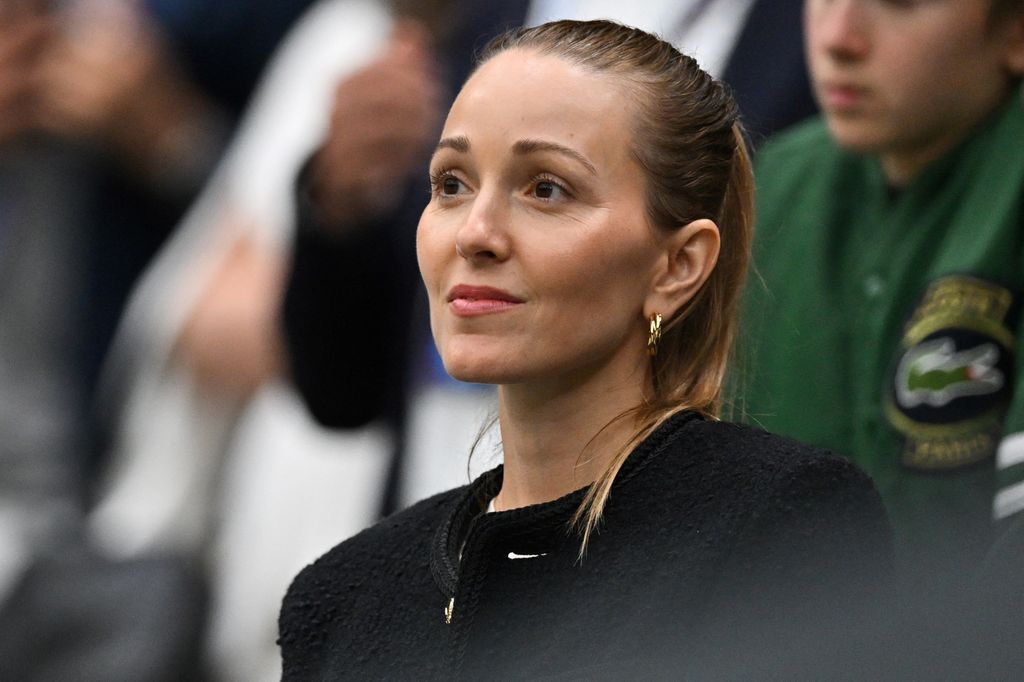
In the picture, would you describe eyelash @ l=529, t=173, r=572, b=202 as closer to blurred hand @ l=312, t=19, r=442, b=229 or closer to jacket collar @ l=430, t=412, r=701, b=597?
jacket collar @ l=430, t=412, r=701, b=597

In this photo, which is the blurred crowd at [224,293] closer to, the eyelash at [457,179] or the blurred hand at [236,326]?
the blurred hand at [236,326]

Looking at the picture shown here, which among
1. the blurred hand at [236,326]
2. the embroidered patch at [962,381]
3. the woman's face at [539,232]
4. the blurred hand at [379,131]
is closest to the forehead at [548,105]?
the woman's face at [539,232]

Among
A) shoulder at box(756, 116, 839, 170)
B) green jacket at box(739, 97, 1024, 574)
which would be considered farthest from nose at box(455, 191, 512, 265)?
shoulder at box(756, 116, 839, 170)

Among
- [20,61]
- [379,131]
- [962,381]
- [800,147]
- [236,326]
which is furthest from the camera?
[20,61]

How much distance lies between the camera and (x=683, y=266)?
4.92 feet

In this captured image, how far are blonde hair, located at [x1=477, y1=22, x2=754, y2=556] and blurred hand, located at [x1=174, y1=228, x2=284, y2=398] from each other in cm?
179

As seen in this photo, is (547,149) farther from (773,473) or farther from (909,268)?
(909,268)

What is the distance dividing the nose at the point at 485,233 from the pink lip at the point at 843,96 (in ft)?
3.22

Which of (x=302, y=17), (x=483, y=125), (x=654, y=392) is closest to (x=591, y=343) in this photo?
(x=654, y=392)

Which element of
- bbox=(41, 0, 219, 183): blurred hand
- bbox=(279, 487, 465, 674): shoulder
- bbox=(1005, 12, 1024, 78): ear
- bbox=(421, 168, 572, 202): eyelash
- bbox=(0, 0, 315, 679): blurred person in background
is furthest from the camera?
bbox=(41, 0, 219, 183): blurred hand

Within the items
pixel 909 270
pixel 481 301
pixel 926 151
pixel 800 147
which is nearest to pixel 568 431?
pixel 481 301

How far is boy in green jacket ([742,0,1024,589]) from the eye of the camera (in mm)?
2051

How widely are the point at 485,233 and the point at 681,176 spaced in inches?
8.6

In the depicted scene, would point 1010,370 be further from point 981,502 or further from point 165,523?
point 165,523
